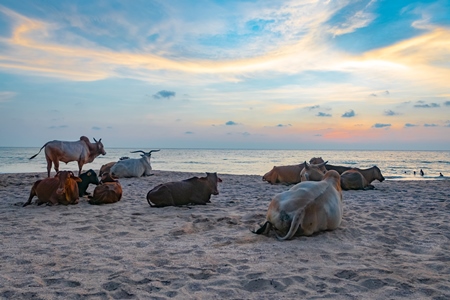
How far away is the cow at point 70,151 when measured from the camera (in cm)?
1491

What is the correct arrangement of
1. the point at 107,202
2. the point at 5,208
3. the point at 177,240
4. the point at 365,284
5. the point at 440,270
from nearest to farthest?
the point at 365,284 < the point at 440,270 < the point at 177,240 < the point at 5,208 < the point at 107,202

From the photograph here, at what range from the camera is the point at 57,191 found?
879 centimetres

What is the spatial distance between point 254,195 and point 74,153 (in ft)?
27.0

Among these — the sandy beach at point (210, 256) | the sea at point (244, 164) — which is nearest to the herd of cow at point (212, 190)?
the sandy beach at point (210, 256)

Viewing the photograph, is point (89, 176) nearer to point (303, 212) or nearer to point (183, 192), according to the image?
point (183, 192)

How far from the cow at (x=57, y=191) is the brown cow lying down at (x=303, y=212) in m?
5.09

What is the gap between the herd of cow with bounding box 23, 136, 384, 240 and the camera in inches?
234

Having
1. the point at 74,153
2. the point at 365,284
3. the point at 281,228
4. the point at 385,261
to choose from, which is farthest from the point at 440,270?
the point at 74,153

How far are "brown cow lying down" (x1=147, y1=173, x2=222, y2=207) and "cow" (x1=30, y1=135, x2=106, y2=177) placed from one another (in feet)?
22.7

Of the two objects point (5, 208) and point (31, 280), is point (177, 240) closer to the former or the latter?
point (31, 280)

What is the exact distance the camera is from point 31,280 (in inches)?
160

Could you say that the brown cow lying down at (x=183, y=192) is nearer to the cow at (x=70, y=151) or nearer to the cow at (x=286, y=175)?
the cow at (x=286, y=175)

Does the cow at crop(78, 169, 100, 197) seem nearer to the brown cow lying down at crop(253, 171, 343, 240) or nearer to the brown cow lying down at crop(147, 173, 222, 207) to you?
the brown cow lying down at crop(147, 173, 222, 207)

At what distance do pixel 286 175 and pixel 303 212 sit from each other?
29.3ft
